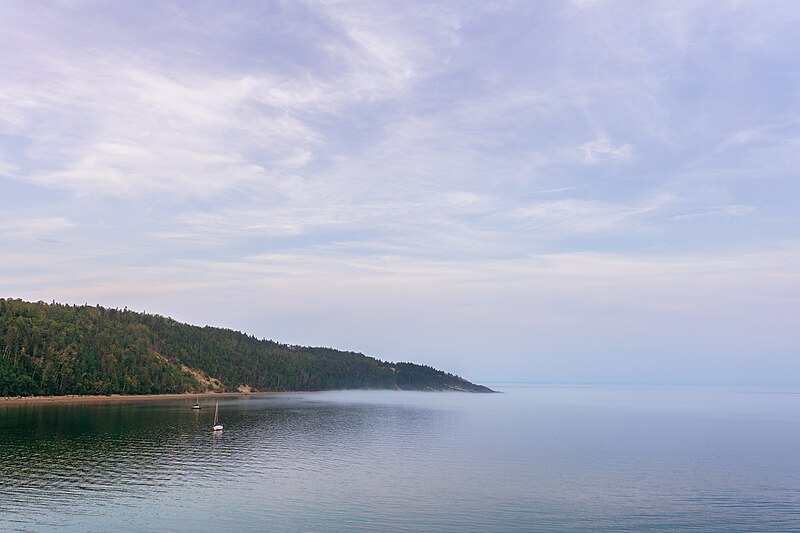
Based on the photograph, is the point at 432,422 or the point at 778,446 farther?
the point at 432,422

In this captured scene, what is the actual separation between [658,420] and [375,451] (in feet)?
388

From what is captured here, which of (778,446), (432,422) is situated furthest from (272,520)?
(432,422)

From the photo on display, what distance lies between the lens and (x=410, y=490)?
7044cm

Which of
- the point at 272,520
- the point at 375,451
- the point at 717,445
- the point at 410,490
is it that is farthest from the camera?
the point at 717,445

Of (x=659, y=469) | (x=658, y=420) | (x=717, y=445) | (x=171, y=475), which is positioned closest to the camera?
(x=171, y=475)

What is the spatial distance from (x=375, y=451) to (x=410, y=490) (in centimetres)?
3478

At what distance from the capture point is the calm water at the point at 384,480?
57.4m

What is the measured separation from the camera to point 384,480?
76.5 metres

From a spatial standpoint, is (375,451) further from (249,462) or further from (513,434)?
(513,434)

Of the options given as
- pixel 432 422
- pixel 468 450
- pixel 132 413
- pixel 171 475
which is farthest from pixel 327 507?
pixel 132 413

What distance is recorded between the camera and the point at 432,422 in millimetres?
174375

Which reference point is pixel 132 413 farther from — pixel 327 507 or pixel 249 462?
pixel 327 507

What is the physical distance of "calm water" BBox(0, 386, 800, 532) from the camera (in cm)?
5738

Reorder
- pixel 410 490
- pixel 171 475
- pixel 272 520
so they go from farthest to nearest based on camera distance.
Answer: pixel 171 475
pixel 410 490
pixel 272 520
